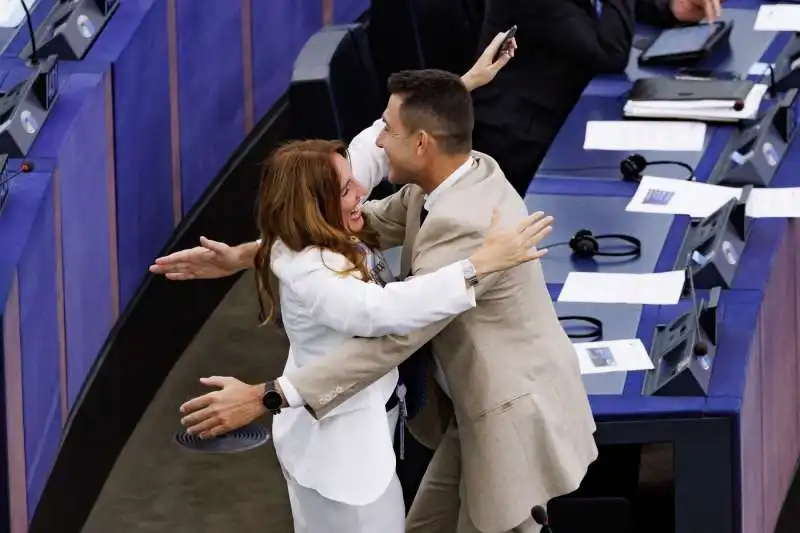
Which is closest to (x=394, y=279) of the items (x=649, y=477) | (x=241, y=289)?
(x=649, y=477)

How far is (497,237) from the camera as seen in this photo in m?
3.35

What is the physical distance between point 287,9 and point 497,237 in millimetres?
3626

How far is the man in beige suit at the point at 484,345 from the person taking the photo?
3.47 meters

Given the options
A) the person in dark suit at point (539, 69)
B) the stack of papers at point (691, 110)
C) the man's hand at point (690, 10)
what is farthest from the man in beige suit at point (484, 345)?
the man's hand at point (690, 10)

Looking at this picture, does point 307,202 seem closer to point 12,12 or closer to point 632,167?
point 632,167

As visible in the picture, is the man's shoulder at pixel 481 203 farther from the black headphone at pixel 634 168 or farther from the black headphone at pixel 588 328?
the black headphone at pixel 634 168

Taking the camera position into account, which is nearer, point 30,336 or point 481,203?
point 481,203

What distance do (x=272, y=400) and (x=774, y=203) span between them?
6.79 ft

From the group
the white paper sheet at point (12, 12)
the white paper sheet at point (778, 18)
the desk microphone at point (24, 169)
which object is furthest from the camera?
the white paper sheet at point (778, 18)

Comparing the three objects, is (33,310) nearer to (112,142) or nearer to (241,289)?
(112,142)

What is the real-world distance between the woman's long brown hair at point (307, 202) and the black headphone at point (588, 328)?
2.92 ft

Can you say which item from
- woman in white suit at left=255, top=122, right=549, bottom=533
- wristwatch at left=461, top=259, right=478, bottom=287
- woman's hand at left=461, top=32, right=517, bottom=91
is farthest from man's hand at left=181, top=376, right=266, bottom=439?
woman's hand at left=461, top=32, right=517, bottom=91

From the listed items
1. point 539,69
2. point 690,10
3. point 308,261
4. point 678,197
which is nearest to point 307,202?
point 308,261

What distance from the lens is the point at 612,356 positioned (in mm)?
4023
